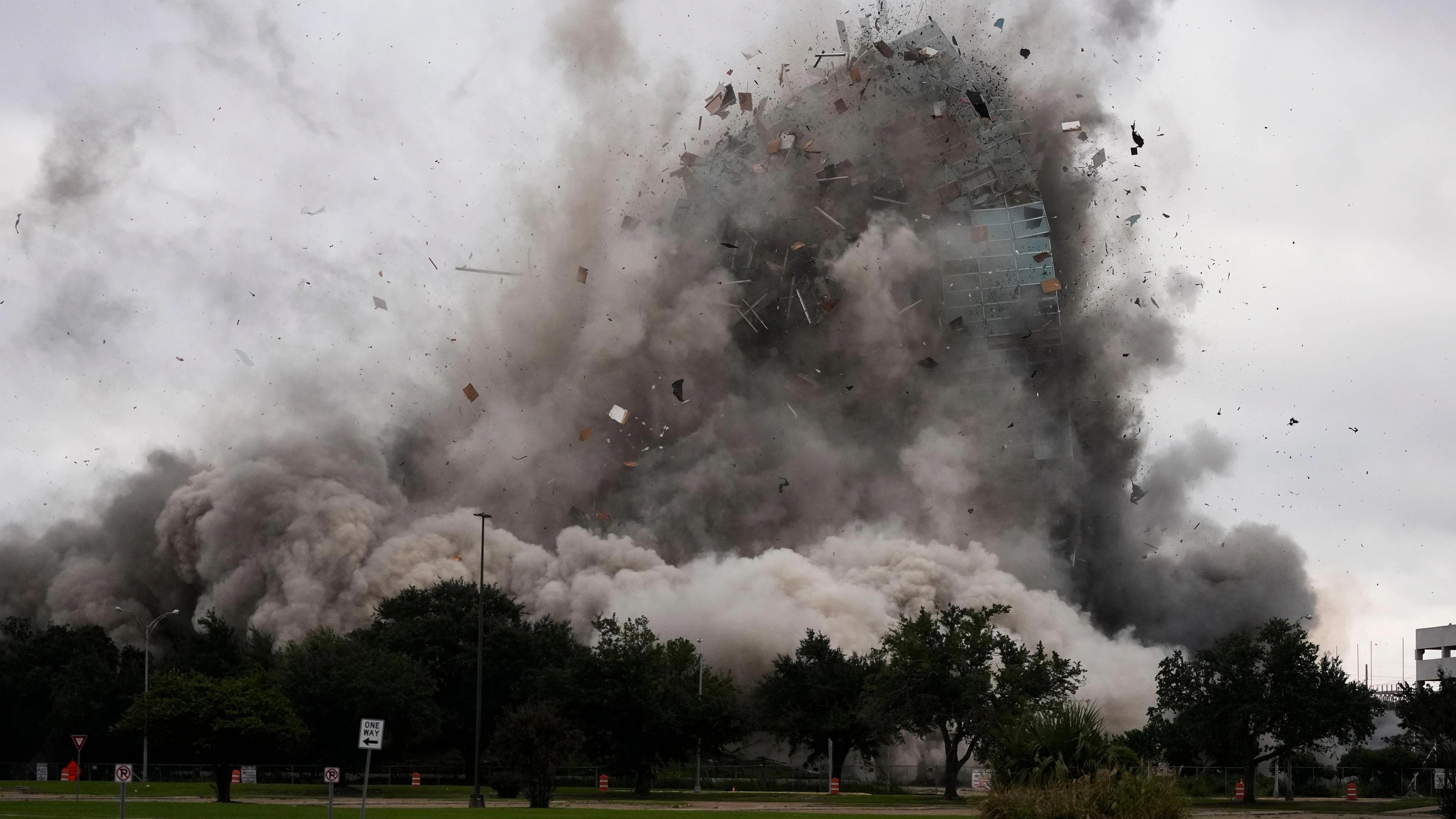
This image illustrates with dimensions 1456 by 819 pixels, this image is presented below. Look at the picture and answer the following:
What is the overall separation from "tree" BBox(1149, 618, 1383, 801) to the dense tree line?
9 cm

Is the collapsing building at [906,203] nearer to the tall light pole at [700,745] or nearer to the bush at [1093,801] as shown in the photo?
the tall light pole at [700,745]

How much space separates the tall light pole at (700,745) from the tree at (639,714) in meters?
0.07

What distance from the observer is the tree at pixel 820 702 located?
78312 mm

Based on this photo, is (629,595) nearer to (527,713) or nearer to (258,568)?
(258,568)

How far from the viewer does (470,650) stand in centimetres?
8100

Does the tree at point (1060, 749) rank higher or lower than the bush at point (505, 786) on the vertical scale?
higher

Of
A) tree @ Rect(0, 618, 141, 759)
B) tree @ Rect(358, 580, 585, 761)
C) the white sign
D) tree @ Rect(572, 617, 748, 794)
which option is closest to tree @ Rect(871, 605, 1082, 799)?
tree @ Rect(572, 617, 748, 794)

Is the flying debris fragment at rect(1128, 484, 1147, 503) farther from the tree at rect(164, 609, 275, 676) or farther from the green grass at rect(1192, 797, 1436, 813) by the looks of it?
the tree at rect(164, 609, 275, 676)

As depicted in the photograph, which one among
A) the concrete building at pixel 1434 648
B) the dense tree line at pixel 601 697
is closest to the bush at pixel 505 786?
the dense tree line at pixel 601 697

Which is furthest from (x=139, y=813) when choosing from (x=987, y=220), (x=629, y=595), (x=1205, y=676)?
(x=987, y=220)

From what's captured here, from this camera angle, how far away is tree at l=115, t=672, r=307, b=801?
57656 millimetres

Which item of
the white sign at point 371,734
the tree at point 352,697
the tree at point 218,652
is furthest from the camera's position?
the tree at point 218,652

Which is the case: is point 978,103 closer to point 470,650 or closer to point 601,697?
point 470,650

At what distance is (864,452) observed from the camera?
107 meters
